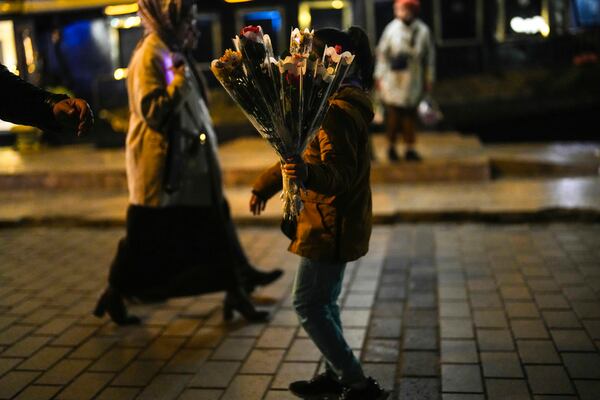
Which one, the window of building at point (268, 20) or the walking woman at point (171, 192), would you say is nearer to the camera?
the walking woman at point (171, 192)

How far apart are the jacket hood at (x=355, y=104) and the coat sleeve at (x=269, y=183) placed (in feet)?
1.52

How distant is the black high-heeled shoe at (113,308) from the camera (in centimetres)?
508

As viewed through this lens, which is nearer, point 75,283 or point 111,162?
point 75,283

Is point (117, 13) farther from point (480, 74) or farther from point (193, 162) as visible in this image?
point (193, 162)

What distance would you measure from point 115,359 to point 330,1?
35.0 feet

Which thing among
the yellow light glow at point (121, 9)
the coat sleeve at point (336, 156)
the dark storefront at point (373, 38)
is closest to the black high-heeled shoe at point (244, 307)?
the coat sleeve at point (336, 156)

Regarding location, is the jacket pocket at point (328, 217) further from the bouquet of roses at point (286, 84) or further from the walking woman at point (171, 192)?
the walking woman at point (171, 192)

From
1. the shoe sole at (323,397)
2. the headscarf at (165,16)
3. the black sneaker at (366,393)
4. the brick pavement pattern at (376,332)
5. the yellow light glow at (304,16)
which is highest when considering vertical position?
the yellow light glow at (304,16)

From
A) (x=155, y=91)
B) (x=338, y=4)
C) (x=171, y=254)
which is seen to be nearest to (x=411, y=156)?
(x=338, y=4)

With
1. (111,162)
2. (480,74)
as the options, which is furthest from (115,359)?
(480,74)

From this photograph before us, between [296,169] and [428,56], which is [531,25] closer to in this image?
[428,56]

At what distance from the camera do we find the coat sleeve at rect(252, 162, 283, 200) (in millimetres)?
3555

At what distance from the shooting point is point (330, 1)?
13.8m

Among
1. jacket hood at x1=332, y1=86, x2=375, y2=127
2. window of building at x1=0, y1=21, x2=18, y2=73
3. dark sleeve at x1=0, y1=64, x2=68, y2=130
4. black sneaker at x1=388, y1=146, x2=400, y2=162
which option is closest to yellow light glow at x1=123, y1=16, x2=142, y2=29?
window of building at x1=0, y1=21, x2=18, y2=73
